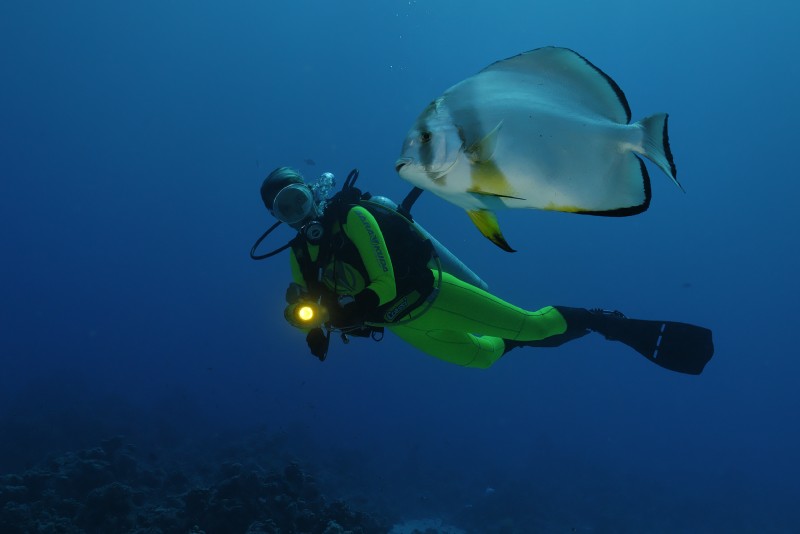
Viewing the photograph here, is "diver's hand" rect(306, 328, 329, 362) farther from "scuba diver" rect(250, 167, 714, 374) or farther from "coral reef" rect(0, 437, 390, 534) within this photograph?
"coral reef" rect(0, 437, 390, 534)

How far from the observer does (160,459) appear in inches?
563

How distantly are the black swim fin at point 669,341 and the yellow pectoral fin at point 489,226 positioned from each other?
490 centimetres

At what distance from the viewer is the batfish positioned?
1.14m

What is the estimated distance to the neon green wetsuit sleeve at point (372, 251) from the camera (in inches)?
149

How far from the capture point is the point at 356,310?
3568mm

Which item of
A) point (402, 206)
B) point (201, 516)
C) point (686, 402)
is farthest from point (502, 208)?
point (686, 402)

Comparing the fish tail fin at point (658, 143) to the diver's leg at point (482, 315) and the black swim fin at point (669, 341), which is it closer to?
the diver's leg at point (482, 315)

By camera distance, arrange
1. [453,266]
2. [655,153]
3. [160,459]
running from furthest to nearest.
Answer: [160,459] < [453,266] < [655,153]

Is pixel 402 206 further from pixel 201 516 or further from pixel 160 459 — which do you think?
pixel 160 459

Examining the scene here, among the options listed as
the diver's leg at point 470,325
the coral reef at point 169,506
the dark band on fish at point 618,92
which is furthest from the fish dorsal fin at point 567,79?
the coral reef at point 169,506

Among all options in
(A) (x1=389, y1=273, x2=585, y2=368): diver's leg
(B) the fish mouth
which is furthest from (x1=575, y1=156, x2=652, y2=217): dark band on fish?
(A) (x1=389, y1=273, x2=585, y2=368): diver's leg

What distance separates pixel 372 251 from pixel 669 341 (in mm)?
3932

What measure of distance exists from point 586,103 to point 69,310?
64.4 meters

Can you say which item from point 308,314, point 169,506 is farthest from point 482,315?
point 169,506
